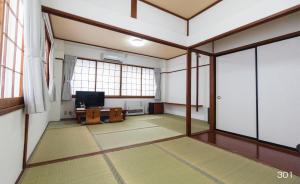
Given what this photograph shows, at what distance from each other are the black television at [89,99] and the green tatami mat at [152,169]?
3.06m

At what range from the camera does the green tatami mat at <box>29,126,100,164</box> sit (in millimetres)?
2215

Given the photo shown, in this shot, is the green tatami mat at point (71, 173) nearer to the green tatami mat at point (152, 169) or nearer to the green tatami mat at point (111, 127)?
the green tatami mat at point (152, 169)

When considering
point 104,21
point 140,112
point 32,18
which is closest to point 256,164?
point 104,21

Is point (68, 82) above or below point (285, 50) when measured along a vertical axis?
below

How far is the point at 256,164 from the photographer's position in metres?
2.00

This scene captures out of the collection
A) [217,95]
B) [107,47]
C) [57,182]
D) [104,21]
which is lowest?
[57,182]

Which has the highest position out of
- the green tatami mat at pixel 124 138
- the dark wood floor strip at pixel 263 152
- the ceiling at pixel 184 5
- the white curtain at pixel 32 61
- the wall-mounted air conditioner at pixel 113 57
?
the ceiling at pixel 184 5

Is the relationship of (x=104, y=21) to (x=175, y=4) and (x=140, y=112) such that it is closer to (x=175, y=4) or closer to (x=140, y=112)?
(x=175, y=4)

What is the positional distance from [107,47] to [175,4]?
133 inches

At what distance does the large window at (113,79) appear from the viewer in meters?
5.40

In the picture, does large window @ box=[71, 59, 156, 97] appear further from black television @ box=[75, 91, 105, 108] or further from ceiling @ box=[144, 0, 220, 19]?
ceiling @ box=[144, 0, 220, 19]

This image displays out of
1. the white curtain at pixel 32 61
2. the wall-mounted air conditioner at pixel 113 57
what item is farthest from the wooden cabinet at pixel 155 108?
the white curtain at pixel 32 61

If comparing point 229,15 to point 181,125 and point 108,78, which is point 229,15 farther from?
point 108,78

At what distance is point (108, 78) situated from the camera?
589cm
